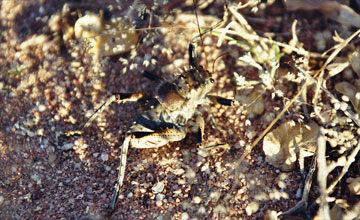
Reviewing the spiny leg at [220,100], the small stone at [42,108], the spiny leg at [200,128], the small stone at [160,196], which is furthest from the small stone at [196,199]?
the small stone at [42,108]

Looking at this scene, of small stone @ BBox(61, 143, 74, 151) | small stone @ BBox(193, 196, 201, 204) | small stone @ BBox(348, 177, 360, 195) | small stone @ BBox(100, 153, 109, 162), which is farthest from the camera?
small stone @ BBox(61, 143, 74, 151)

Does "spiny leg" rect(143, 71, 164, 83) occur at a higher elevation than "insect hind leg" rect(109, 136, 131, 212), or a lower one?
higher

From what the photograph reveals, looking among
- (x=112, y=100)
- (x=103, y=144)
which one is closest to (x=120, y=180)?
(x=103, y=144)

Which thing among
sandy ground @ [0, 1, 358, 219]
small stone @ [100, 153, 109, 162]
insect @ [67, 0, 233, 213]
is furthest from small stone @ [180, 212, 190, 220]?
small stone @ [100, 153, 109, 162]

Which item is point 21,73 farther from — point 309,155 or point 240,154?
point 309,155

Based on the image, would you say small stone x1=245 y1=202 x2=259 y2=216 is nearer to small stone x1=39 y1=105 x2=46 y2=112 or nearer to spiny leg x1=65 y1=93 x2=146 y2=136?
spiny leg x1=65 y1=93 x2=146 y2=136

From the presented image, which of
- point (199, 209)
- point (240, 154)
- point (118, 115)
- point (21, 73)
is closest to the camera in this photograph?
point (199, 209)

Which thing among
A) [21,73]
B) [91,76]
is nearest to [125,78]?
[91,76]
